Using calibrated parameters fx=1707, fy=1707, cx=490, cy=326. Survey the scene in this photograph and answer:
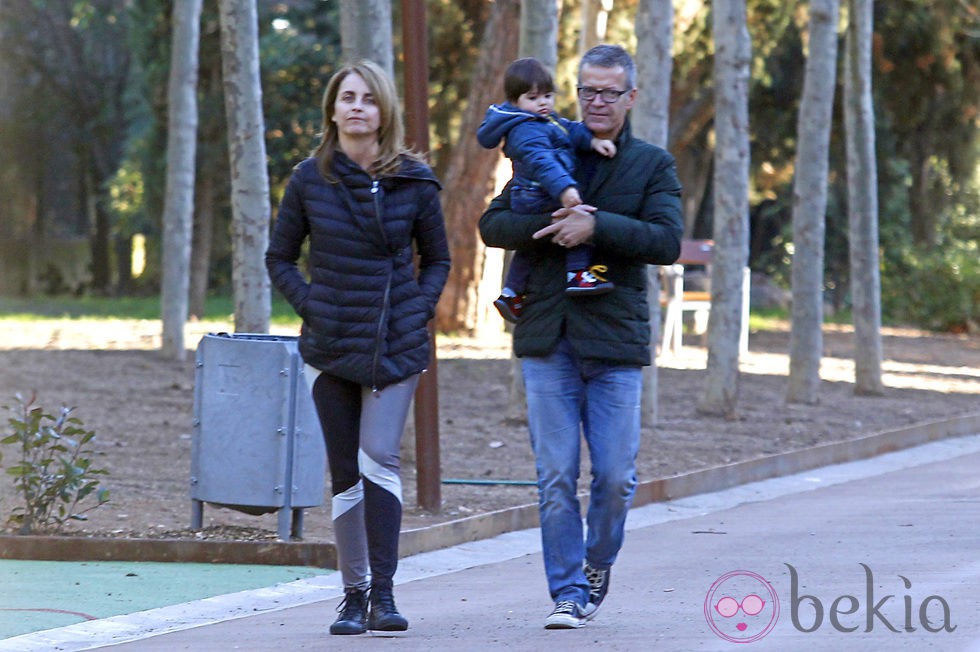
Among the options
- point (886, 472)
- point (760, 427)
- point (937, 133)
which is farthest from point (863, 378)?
point (937, 133)

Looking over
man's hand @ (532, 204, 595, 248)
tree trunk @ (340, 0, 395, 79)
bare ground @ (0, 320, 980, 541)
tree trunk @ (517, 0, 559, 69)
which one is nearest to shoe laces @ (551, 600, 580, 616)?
man's hand @ (532, 204, 595, 248)

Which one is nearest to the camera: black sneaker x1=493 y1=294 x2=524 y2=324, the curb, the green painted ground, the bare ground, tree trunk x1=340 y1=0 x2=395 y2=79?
black sneaker x1=493 y1=294 x2=524 y2=324

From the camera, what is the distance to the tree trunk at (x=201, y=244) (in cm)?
3016

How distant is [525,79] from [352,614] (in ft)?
7.03

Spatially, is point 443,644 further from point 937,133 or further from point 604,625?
point 937,133

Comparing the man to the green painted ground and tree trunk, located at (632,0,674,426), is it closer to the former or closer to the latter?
the green painted ground

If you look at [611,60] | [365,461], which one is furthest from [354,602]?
[611,60]

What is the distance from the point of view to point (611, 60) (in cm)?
644

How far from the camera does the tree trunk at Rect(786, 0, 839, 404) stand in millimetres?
17750

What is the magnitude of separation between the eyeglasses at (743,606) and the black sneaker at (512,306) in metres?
1.47

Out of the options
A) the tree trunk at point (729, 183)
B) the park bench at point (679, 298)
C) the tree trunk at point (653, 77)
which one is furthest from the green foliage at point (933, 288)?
the tree trunk at point (653, 77)

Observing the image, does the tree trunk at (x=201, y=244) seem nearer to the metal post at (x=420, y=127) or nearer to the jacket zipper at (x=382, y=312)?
the metal post at (x=420, y=127)

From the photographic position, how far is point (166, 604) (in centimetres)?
746

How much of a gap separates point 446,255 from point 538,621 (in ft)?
4.93
